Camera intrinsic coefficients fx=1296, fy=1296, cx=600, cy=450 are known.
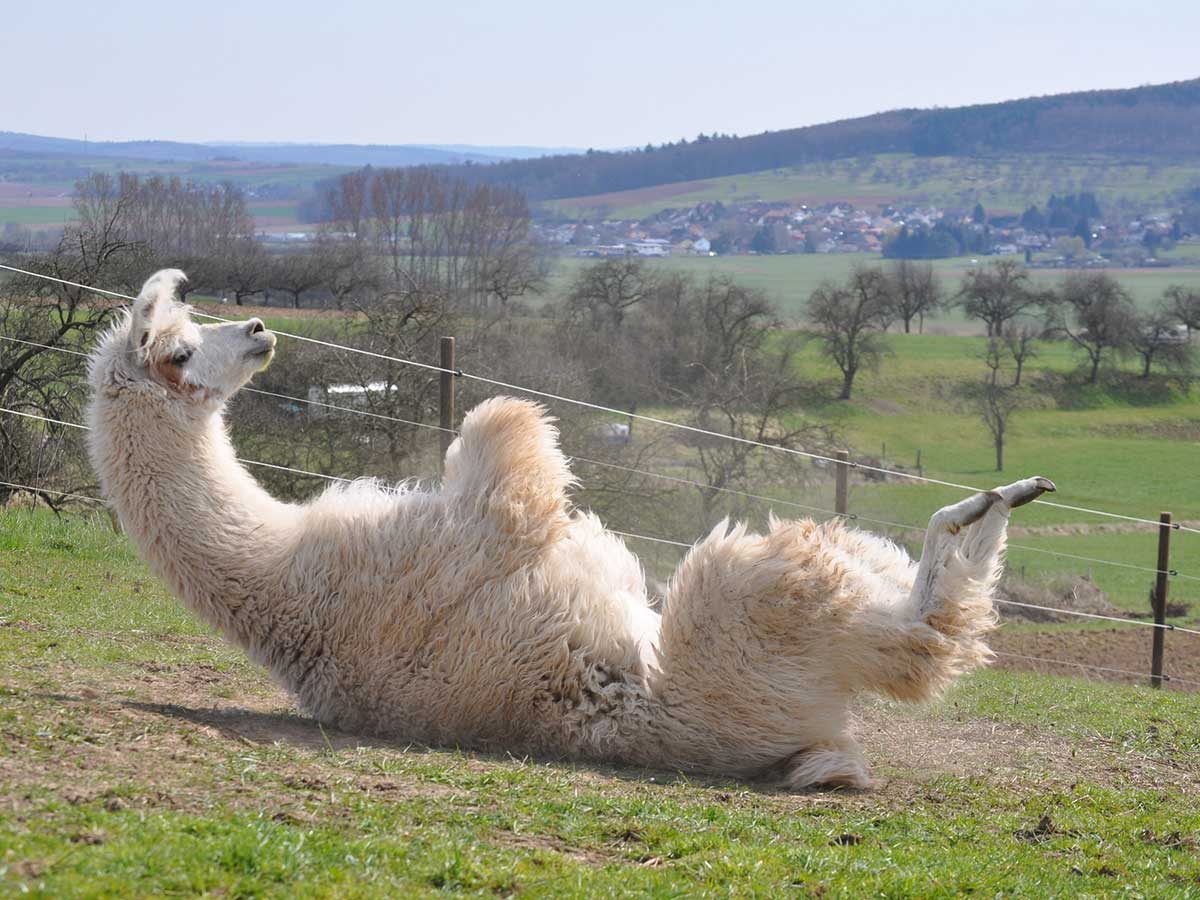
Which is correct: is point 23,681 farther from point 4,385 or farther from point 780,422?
point 780,422

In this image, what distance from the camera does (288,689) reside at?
5816 mm

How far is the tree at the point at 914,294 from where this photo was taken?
75938 millimetres

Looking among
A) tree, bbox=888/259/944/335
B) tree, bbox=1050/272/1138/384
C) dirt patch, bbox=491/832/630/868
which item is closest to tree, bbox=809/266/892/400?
tree, bbox=888/259/944/335

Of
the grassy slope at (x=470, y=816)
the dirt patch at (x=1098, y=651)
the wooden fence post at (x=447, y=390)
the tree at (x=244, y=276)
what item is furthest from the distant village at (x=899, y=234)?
the grassy slope at (x=470, y=816)

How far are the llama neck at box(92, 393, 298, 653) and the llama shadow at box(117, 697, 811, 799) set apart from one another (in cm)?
42

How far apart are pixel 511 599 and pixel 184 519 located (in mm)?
1500

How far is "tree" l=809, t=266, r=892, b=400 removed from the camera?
2346 inches

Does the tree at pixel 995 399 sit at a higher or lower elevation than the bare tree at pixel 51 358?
lower

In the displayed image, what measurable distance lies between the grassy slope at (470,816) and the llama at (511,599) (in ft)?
0.98

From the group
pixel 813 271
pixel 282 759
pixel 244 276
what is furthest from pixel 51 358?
pixel 813 271

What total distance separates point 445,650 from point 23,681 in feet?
5.88

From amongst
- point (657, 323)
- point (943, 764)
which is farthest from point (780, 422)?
point (943, 764)

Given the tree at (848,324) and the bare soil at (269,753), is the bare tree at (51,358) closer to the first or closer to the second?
the bare soil at (269,753)

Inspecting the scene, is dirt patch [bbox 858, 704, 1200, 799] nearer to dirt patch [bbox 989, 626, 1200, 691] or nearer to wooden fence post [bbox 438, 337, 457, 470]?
wooden fence post [bbox 438, 337, 457, 470]
